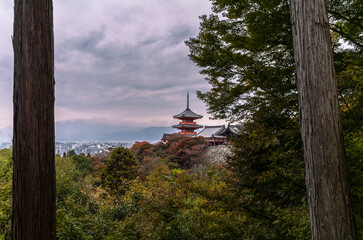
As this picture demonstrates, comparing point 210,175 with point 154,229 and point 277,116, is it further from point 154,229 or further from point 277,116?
point 277,116

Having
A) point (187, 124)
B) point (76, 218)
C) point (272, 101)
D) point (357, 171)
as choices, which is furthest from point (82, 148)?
point (357, 171)

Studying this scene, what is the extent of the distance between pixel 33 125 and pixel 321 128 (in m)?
1.88

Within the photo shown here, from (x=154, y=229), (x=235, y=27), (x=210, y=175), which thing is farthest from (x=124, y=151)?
(x=235, y=27)

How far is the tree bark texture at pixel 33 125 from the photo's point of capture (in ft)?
3.96

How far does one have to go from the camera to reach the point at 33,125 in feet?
4.06

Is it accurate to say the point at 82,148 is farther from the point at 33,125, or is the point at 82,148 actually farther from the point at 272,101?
the point at 33,125

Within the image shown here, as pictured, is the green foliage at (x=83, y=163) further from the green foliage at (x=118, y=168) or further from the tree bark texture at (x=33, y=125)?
the tree bark texture at (x=33, y=125)

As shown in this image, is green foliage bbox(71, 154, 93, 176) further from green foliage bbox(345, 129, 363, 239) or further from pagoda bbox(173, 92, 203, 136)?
green foliage bbox(345, 129, 363, 239)

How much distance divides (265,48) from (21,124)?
3.97m

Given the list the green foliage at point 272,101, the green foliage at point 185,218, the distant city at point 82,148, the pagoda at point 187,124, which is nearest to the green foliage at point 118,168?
the distant city at point 82,148

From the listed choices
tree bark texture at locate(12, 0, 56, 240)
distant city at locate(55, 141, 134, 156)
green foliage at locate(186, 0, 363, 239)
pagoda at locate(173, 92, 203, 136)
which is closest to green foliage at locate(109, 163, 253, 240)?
green foliage at locate(186, 0, 363, 239)

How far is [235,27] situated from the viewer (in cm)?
426

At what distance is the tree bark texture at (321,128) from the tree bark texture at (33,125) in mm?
1764

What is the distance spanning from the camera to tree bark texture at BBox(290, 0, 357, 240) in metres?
1.38
